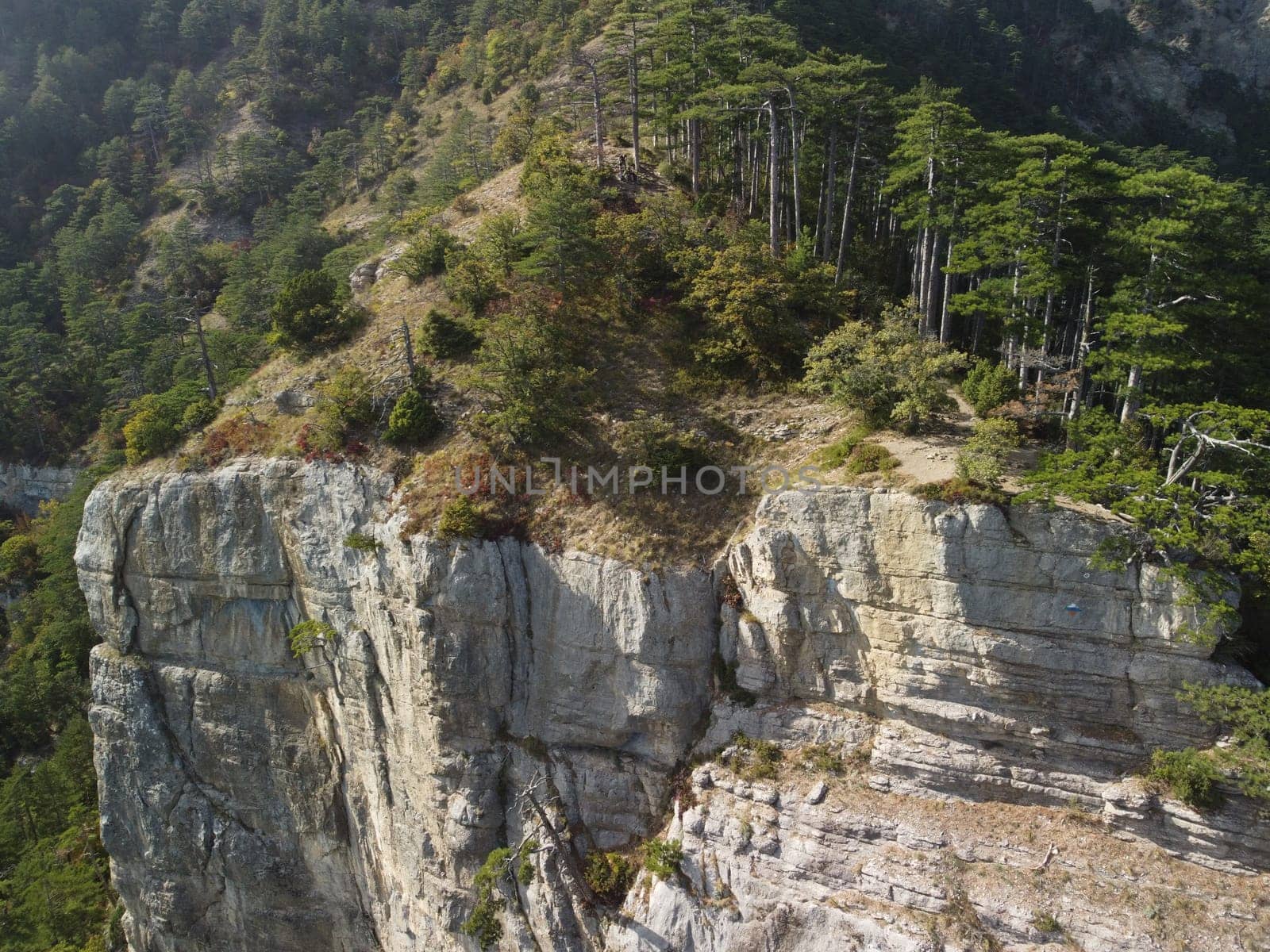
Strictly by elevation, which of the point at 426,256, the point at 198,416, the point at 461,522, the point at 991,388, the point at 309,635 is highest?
the point at 426,256

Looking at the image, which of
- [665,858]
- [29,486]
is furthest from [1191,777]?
[29,486]

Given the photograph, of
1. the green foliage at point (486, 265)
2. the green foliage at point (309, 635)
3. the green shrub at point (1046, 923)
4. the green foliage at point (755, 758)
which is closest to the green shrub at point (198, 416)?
the green foliage at point (309, 635)

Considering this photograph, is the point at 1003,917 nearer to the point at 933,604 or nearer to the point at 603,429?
the point at 933,604

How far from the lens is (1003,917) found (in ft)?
63.1

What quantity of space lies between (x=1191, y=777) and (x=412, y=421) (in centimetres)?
2571

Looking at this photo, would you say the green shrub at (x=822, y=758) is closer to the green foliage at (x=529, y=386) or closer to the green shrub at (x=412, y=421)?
the green foliage at (x=529, y=386)

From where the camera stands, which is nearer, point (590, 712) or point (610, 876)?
point (610, 876)

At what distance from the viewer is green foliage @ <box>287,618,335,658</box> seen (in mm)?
28453

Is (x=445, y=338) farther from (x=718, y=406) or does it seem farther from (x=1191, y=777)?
(x=1191, y=777)

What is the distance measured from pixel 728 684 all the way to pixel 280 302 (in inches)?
1011

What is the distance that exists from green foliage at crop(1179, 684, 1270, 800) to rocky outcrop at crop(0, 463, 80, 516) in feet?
234

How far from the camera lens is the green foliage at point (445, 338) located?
30.6m

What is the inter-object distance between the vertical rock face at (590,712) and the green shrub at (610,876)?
57 centimetres

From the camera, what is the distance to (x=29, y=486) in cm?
5947
